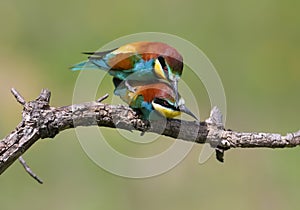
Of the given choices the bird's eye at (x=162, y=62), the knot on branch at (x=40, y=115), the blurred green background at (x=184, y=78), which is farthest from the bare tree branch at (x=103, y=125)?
the blurred green background at (x=184, y=78)

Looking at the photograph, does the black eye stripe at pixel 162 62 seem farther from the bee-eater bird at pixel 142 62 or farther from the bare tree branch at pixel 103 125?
the bare tree branch at pixel 103 125

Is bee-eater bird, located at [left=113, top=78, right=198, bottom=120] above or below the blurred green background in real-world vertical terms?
below

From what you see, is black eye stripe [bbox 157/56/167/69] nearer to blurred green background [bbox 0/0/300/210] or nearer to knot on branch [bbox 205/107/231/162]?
knot on branch [bbox 205/107/231/162]

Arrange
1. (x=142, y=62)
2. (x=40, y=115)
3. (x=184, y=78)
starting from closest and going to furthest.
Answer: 1. (x=40, y=115)
2. (x=142, y=62)
3. (x=184, y=78)

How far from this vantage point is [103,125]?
1.75 m

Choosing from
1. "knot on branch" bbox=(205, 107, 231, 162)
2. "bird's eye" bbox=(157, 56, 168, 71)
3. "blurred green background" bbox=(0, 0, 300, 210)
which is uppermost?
"blurred green background" bbox=(0, 0, 300, 210)

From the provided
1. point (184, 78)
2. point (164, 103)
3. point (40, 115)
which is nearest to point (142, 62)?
point (164, 103)

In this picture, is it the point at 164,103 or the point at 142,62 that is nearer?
the point at 164,103

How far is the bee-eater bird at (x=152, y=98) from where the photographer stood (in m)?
1.72

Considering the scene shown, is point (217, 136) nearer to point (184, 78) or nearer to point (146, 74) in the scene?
point (146, 74)

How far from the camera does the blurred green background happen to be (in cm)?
405

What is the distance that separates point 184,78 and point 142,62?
2.77 metres

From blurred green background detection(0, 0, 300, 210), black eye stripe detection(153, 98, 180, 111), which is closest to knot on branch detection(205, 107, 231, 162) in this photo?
black eye stripe detection(153, 98, 180, 111)

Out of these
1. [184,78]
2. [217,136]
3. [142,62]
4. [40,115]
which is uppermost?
[184,78]
